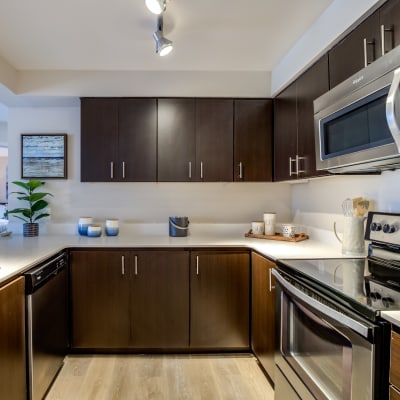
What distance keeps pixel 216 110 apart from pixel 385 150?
5.86ft

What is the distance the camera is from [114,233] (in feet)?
9.74

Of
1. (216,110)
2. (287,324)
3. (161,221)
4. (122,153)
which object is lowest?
(287,324)

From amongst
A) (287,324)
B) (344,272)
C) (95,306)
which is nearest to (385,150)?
(344,272)

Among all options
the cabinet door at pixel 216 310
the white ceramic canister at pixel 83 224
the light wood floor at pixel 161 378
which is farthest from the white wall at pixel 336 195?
the white ceramic canister at pixel 83 224

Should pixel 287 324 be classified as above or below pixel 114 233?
below

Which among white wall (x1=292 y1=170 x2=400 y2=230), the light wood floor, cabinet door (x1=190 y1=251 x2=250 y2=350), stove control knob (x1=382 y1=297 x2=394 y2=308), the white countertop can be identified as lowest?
the light wood floor

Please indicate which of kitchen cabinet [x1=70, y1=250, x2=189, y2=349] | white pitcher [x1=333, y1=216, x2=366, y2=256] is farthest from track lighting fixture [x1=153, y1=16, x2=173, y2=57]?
white pitcher [x1=333, y1=216, x2=366, y2=256]

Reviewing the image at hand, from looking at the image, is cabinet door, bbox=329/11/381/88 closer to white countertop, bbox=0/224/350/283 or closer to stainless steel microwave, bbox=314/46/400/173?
stainless steel microwave, bbox=314/46/400/173

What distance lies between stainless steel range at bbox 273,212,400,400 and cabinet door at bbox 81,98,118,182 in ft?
5.82

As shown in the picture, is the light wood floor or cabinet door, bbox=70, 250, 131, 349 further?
cabinet door, bbox=70, 250, 131, 349

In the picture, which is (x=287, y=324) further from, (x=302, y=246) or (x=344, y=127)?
(x=344, y=127)

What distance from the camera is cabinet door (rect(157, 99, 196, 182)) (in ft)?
9.37

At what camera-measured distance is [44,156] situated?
3133 millimetres

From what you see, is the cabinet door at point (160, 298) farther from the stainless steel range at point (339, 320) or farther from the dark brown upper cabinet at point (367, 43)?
the dark brown upper cabinet at point (367, 43)
